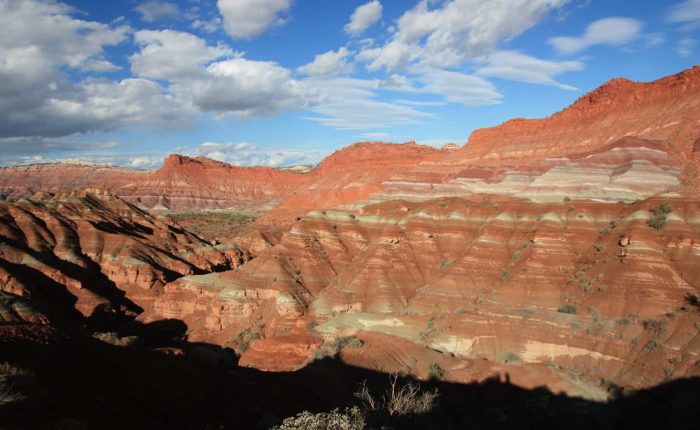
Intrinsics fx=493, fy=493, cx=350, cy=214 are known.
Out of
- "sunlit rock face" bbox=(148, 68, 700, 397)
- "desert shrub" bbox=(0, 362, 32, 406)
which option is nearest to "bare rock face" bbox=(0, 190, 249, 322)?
"sunlit rock face" bbox=(148, 68, 700, 397)

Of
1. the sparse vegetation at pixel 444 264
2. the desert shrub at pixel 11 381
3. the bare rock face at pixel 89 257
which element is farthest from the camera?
the bare rock face at pixel 89 257

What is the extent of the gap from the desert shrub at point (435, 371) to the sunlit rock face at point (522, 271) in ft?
1.46

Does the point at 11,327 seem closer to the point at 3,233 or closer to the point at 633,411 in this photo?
the point at 633,411

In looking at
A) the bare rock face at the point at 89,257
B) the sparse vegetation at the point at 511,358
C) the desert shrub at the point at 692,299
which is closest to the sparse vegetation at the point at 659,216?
the desert shrub at the point at 692,299

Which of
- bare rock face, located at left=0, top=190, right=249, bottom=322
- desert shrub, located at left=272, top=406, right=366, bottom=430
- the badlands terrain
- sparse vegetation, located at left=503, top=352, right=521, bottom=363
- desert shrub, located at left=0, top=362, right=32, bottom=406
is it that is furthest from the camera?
bare rock face, located at left=0, top=190, right=249, bottom=322

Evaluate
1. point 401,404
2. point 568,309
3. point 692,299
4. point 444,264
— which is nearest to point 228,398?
point 401,404

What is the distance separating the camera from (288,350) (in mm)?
39188

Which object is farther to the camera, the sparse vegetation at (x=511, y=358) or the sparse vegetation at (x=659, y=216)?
the sparse vegetation at (x=659, y=216)

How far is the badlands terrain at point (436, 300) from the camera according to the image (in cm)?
2194

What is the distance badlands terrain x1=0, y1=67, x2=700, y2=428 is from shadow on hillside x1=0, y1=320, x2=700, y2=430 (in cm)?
11

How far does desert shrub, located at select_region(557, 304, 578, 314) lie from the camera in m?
36.5

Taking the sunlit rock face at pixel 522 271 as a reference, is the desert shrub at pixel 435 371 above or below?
below

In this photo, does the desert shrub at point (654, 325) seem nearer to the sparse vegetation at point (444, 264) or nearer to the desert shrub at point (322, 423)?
the sparse vegetation at point (444, 264)

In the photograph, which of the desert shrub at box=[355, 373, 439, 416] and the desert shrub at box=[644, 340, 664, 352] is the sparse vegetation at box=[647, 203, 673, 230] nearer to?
the desert shrub at box=[644, 340, 664, 352]
